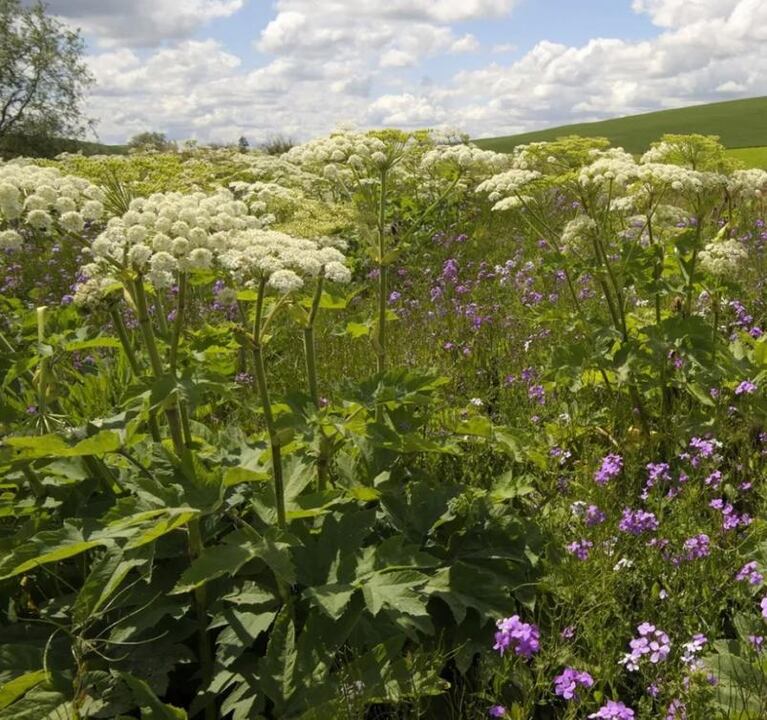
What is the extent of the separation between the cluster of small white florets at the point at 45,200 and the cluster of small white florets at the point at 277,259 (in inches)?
25.5

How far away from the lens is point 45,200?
120 inches

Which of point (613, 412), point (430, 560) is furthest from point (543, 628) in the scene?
point (613, 412)

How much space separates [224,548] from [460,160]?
9.53 feet

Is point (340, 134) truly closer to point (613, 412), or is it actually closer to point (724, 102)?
point (613, 412)

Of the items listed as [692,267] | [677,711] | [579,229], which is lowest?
[677,711]

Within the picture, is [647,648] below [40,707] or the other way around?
the other way around

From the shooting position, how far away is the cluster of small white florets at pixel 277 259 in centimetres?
269

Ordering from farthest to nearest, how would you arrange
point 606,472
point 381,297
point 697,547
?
point 381,297 → point 606,472 → point 697,547

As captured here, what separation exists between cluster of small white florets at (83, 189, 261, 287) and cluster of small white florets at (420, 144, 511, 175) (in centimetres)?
173

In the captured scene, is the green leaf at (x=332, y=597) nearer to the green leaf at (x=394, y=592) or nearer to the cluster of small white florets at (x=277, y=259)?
the green leaf at (x=394, y=592)

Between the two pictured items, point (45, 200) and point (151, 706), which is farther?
point (45, 200)

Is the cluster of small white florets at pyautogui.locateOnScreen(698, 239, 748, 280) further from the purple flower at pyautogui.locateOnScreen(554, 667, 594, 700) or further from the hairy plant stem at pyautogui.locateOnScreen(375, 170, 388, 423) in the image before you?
the purple flower at pyautogui.locateOnScreen(554, 667, 594, 700)

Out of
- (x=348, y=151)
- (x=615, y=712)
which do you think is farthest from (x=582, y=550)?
(x=348, y=151)

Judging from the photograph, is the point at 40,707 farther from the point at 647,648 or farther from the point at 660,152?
the point at 660,152
